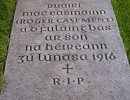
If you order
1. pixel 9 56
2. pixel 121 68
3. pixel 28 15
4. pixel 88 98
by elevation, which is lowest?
pixel 88 98

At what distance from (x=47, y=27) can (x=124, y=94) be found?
1315 millimetres

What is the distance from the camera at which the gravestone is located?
9.08 feet

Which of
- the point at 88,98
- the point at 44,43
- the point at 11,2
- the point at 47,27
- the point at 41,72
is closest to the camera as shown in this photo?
the point at 88,98

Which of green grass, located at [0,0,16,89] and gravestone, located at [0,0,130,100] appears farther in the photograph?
green grass, located at [0,0,16,89]

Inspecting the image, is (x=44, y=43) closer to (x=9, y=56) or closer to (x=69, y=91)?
(x=9, y=56)

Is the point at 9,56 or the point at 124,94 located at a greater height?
the point at 9,56

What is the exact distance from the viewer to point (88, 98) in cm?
269

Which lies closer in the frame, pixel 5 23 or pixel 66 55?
pixel 66 55

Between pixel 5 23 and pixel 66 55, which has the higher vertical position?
pixel 5 23

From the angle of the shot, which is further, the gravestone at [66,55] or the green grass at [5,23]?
the green grass at [5,23]

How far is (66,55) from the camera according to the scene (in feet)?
10.3

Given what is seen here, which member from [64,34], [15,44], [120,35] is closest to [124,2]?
[120,35]

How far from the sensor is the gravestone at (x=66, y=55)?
2768 mm

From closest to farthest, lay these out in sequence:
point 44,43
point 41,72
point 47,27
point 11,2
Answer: point 41,72
point 44,43
point 47,27
point 11,2
